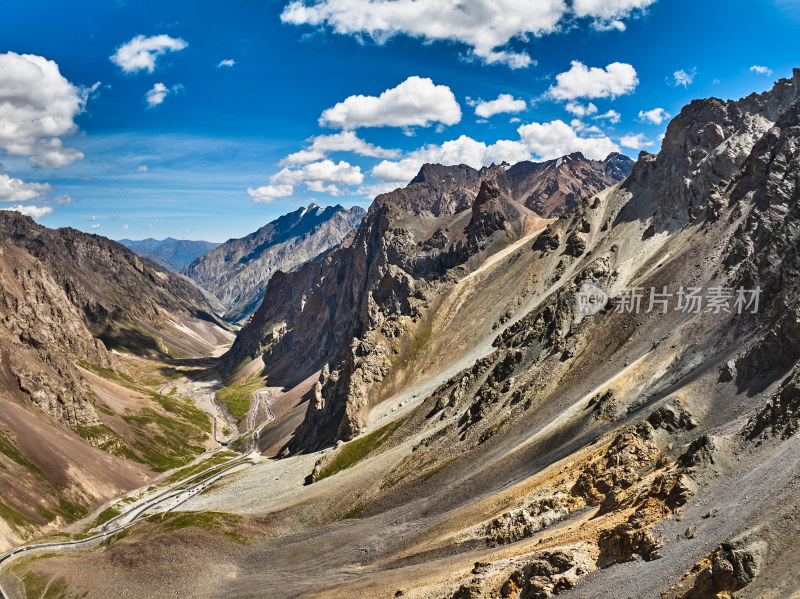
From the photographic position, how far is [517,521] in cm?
5484

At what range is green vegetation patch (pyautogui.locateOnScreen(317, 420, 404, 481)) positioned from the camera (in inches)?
4546

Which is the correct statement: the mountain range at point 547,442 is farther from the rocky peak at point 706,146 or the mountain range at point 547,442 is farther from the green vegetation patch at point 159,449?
the green vegetation patch at point 159,449

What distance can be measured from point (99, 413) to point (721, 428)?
7651 inches

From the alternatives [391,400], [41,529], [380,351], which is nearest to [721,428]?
[391,400]

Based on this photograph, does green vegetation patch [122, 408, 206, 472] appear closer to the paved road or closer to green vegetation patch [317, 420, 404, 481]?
the paved road

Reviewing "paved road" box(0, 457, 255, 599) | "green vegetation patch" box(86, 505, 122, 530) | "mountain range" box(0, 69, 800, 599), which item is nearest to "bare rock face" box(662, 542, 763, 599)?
"mountain range" box(0, 69, 800, 599)

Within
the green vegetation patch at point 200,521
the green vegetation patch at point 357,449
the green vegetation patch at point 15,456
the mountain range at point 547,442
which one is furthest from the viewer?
the green vegetation patch at point 15,456

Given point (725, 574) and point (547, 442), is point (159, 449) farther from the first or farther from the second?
point (725, 574)

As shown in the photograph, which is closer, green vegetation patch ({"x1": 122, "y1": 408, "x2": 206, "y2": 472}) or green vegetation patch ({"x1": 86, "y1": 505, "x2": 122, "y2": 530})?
green vegetation patch ({"x1": 86, "y1": 505, "x2": 122, "y2": 530})

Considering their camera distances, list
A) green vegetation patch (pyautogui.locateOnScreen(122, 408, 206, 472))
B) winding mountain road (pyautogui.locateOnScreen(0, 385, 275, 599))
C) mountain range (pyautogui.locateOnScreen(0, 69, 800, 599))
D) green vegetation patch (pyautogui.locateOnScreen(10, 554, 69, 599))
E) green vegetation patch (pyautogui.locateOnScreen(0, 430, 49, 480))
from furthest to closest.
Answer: green vegetation patch (pyautogui.locateOnScreen(122, 408, 206, 472)) < green vegetation patch (pyautogui.locateOnScreen(0, 430, 49, 480)) < winding mountain road (pyautogui.locateOnScreen(0, 385, 275, 599)) < green vegetation patch (pyautogui.locateOnScreen(10, 554, 69, 599)) < mountain range (pyautogui.locateOnScreen(0, 69, 800, 599))

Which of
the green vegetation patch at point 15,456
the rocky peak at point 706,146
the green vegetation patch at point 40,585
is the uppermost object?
the rocky peak at point 706,146

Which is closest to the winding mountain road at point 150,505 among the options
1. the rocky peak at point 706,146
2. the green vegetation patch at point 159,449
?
the green vegetation patch at point 159,449

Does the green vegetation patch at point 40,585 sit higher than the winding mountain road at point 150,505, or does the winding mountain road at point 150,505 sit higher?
the green vegetation patch at point 40,585

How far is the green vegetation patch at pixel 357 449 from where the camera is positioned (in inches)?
4546
